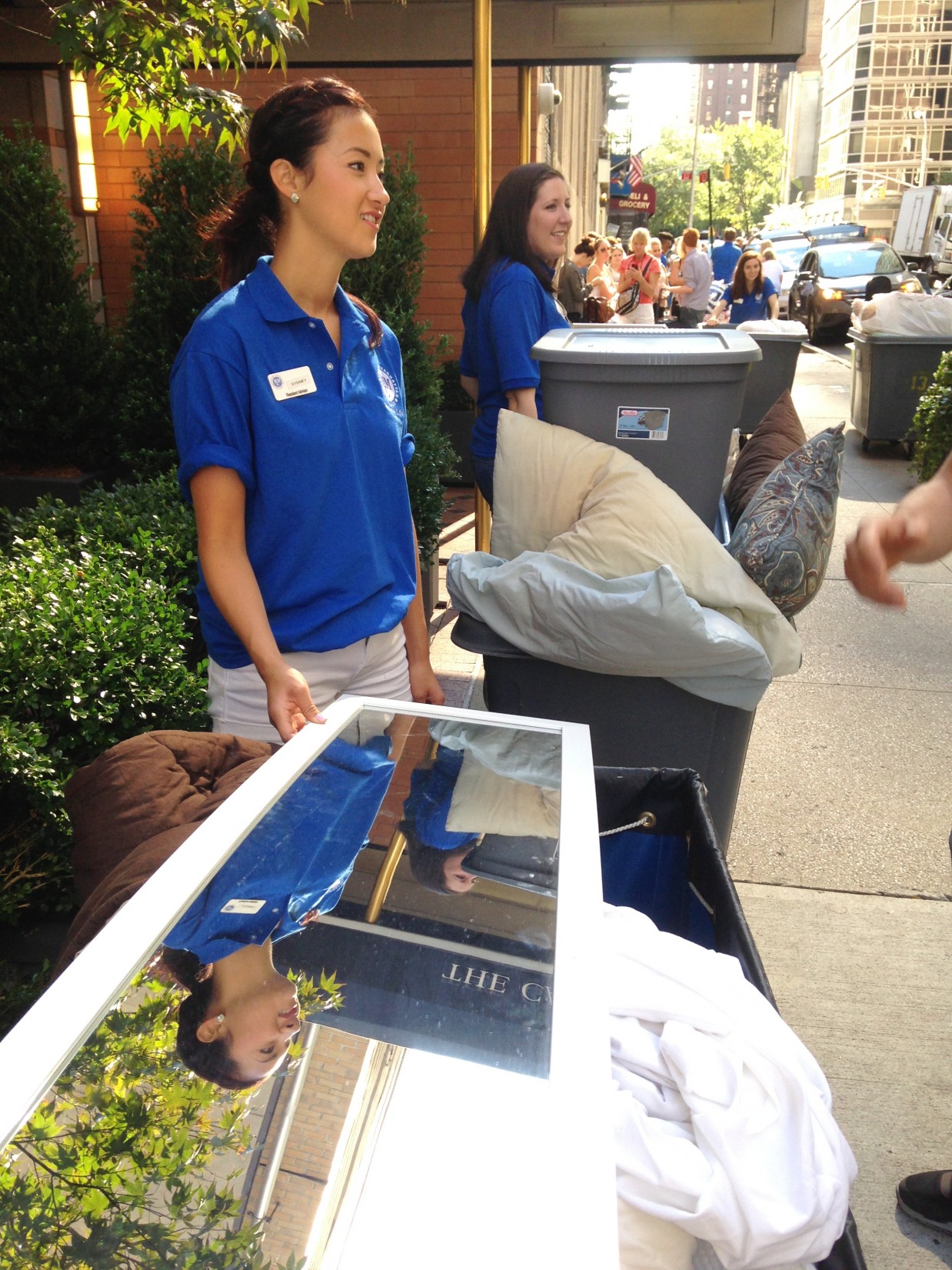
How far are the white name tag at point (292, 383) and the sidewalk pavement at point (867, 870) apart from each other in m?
2.11

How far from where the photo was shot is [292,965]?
46.8 inches

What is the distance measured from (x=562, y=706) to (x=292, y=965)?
72.0 inches

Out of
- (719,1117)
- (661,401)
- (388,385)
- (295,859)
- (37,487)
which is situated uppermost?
(388,385)

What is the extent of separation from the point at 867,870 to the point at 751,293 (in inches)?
514

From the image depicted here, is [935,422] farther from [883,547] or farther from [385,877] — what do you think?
[385,877]

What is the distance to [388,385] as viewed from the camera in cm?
242

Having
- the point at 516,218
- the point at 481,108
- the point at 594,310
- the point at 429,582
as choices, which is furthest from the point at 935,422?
the point at 594,310

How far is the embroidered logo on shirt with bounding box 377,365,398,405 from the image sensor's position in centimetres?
238

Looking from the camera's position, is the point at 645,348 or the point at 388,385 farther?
the point at 645,348

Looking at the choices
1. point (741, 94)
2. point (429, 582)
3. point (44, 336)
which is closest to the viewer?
point (429, 582)

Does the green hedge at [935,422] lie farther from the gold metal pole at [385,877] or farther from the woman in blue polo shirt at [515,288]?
the gold metal pole at [385,877]

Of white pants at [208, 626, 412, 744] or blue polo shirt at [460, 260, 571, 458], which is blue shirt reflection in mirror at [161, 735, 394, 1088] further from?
blue polo shirt at [460, 260, 571, 458]

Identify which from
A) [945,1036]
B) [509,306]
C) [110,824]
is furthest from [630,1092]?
[509,306]

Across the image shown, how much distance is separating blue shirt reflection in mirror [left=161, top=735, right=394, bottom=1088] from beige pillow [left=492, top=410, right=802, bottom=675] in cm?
133
